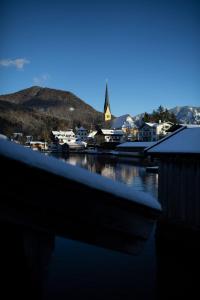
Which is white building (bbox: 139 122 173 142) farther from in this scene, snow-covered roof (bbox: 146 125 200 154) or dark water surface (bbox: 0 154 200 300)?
dark water surface (bbox: 0 154 200 300)

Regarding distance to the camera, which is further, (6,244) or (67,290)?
(67,290)

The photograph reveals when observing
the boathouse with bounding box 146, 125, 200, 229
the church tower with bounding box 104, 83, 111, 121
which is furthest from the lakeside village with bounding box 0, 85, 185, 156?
the boathouse with bounding box 146, 125, 200, 229

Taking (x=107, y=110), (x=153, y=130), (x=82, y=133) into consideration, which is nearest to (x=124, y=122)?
(x=82, y=133)

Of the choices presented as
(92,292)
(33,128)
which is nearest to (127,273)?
(92,292)

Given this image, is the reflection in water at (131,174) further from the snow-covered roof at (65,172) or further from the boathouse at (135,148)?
the boathouse at (135,148)

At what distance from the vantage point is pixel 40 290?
1829 millimetres

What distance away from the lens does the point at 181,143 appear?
1005 centimetres

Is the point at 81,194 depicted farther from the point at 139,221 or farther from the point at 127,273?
the point at 127,273

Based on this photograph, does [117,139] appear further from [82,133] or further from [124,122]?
[82,133]

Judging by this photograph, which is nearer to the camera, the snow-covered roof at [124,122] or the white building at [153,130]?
the white building at [153,130]

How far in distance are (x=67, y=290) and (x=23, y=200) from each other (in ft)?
18.9

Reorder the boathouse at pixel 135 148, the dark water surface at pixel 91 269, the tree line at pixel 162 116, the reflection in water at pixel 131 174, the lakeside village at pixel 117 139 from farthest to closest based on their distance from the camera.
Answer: the tree line at pixel 162 116, the lakeside village at pixel 117 139, the boathouse at pixel 135 148, the reflection in water at pixel 131 174, the dark water surface at pixel 91 269

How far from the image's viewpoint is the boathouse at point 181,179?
8.75m

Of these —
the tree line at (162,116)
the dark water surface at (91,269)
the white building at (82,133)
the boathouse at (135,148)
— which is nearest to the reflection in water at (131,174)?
the dark water surface at (91,269)
